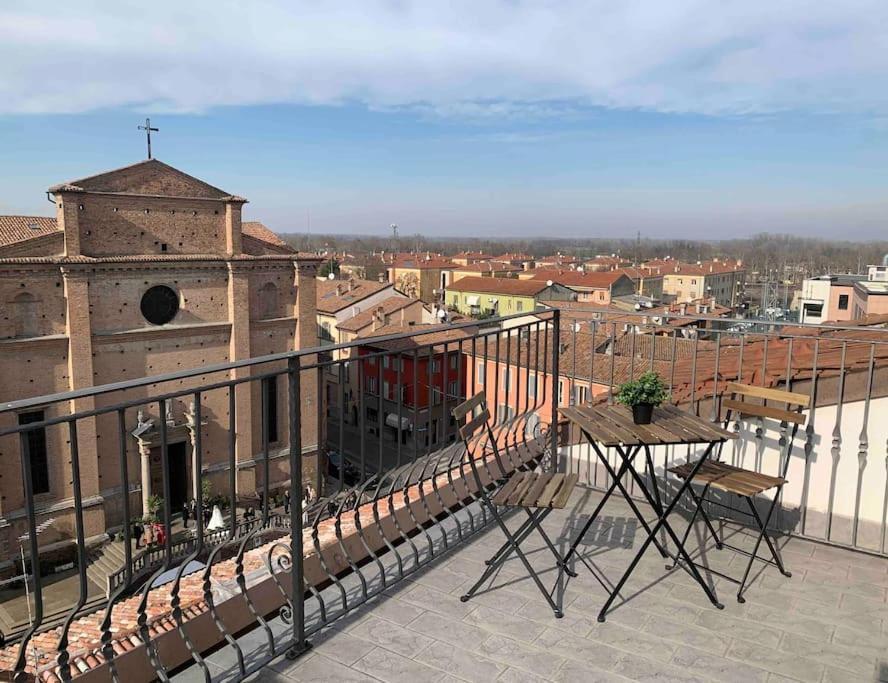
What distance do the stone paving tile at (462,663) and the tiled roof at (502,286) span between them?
52.3m

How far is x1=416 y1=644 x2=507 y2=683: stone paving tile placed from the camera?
2670 mm

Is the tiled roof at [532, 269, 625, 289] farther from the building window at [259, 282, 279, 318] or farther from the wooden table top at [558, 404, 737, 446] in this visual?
the wooden table top at [558, 404, 737, 446]

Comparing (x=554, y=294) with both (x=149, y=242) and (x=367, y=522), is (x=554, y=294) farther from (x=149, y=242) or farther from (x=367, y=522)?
(x=367, y=522)

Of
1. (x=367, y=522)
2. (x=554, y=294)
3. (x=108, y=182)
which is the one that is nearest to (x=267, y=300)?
(x=108, y=182)

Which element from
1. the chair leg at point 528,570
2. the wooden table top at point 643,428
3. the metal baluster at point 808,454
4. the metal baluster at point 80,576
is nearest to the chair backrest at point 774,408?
the metal baluster at point 808,454

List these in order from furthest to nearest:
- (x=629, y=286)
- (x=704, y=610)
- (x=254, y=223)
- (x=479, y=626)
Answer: (x=629, y=286)
(x=254, y=223)
(x=704, y=610)
(x=479, y=626)

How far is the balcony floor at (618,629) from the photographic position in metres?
2.73

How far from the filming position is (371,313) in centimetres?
3700

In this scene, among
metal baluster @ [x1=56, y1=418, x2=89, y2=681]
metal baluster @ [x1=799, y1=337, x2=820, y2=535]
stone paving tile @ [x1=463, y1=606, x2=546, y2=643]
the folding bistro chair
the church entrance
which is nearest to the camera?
metal baluster @ [x1=56, y1=418, x2=89, y2=681]

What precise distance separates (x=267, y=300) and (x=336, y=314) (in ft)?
42.3

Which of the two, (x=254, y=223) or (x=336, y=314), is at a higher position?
(x=254, y=223)

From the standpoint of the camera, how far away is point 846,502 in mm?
4125

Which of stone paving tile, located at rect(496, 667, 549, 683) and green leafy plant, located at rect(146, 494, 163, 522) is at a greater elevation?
stone paving tile, located at rect(496, 667, 549, 683)

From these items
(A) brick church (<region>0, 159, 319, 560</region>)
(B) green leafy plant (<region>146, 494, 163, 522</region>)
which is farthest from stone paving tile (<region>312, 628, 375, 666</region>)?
(B) green leafy plant (<region>146, 494, 163, 522</region>)
